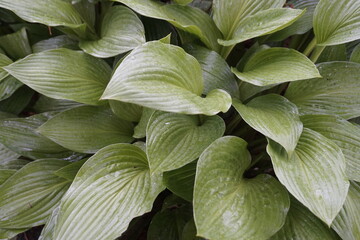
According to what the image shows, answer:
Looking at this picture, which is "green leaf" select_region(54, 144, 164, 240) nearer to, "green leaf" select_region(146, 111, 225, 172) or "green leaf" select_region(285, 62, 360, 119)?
"green leaf" select_region(146, 111, 225, 172)

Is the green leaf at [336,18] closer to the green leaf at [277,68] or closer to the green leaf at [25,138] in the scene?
the green leaf at [277,68]

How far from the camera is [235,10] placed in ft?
3.78

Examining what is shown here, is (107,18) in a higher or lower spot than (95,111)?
higher

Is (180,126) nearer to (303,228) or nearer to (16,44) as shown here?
(303,228)

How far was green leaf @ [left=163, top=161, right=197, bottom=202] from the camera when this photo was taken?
3.11 feet

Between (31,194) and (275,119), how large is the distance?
2.32ft

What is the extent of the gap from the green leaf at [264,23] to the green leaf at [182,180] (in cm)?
37

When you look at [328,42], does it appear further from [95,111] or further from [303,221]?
[95,111]

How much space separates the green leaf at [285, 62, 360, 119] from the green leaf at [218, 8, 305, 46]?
0.60 feet

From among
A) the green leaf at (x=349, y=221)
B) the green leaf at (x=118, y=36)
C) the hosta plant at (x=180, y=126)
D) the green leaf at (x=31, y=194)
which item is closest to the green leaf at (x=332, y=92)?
the hosta plant at (x=180, y=126)

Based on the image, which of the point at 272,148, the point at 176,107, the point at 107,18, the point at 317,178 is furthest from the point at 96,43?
the point at 317,178

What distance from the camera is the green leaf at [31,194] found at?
1.03 meters

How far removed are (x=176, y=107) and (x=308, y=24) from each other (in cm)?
69

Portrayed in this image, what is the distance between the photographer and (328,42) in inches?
40.5
